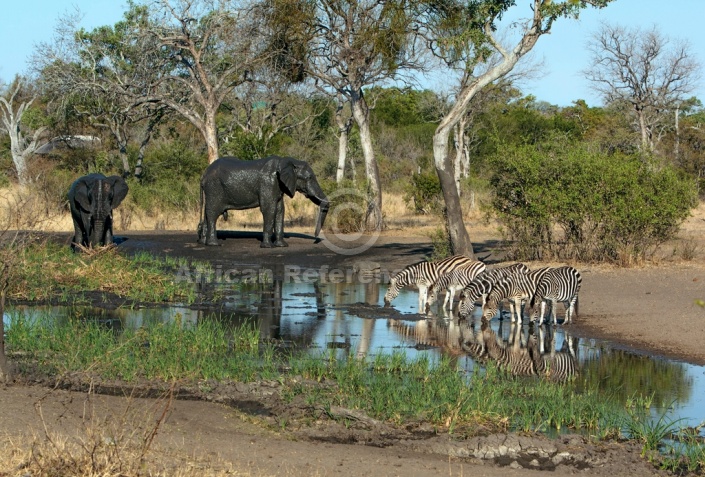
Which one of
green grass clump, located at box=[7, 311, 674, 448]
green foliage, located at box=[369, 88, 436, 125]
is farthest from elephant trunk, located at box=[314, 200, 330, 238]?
green foliage, located at box=[369, 88, 436, 125]

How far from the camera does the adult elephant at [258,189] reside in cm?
2516

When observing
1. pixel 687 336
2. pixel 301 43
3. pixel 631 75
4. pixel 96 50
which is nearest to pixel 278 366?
pixel 687 336

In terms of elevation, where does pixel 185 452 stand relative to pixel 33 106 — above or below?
below

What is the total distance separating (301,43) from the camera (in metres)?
29.1

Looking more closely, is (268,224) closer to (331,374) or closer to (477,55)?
(477,55)

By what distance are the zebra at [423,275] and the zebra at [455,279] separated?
10cm

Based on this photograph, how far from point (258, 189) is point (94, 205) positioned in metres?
4.64

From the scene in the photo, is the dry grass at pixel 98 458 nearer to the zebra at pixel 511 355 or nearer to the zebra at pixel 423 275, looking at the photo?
the zebra at pixel 511 355

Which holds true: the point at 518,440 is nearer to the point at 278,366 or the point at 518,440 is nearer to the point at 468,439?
the point at 468,439

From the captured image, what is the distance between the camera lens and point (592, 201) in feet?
65.5

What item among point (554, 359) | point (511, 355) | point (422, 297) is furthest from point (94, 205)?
point (554, 359)

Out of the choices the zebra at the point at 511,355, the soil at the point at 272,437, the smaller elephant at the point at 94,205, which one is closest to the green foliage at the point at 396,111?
the smaller elephant at the point at 94,205

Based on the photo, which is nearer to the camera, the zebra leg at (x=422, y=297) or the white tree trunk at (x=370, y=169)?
the zebra leg at (x=422, y=297)

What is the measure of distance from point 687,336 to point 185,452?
27.6 ft
